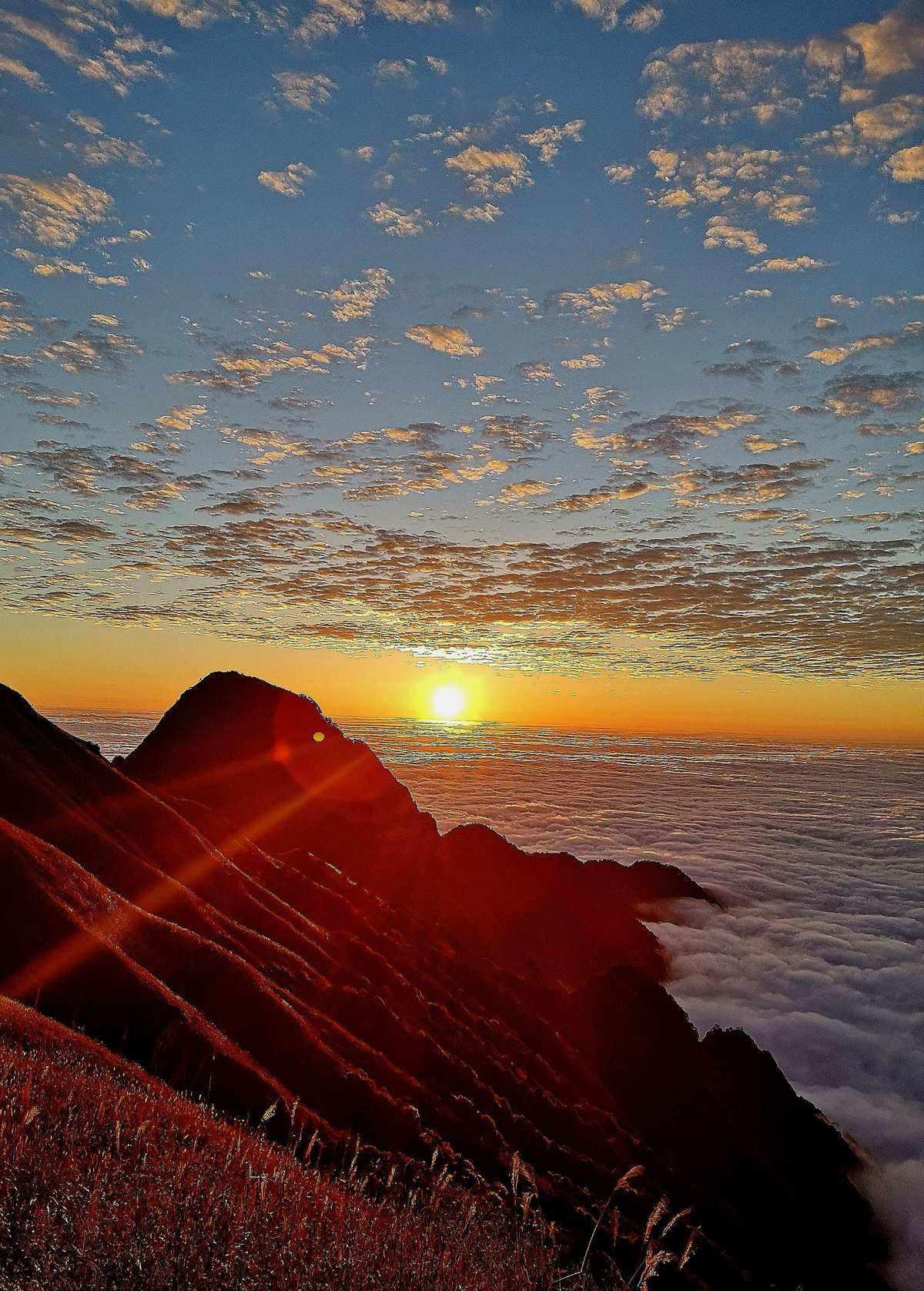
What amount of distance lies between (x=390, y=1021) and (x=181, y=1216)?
1138cm

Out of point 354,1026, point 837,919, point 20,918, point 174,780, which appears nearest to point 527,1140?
point 354,1026

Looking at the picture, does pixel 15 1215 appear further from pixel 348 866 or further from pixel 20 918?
pixel 348 866

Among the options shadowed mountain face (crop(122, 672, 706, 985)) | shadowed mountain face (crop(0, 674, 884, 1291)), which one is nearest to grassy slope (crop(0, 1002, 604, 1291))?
shadowed mountain face (crop(0, 674, 884, 1291))

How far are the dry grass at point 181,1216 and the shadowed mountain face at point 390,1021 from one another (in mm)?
1960

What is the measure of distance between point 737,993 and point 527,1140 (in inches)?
1544

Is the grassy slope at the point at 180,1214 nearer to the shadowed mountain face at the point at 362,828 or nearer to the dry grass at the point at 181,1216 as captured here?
the dry grass at the point at 181,1216

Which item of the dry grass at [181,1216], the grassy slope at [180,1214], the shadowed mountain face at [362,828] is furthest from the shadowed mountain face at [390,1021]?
the dry grass at [181,1216]

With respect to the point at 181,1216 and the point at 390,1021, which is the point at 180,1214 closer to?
the point at 181,1216

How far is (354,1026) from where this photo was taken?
15000 mm

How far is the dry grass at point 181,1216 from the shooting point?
14.4 feet

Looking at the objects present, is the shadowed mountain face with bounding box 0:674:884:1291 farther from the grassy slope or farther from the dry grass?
the dry grass

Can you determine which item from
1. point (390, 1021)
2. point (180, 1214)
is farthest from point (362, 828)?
point (180, 1214)

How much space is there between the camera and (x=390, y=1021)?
1548 centimetres

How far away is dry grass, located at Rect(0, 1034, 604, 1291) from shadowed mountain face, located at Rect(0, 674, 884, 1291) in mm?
1960
